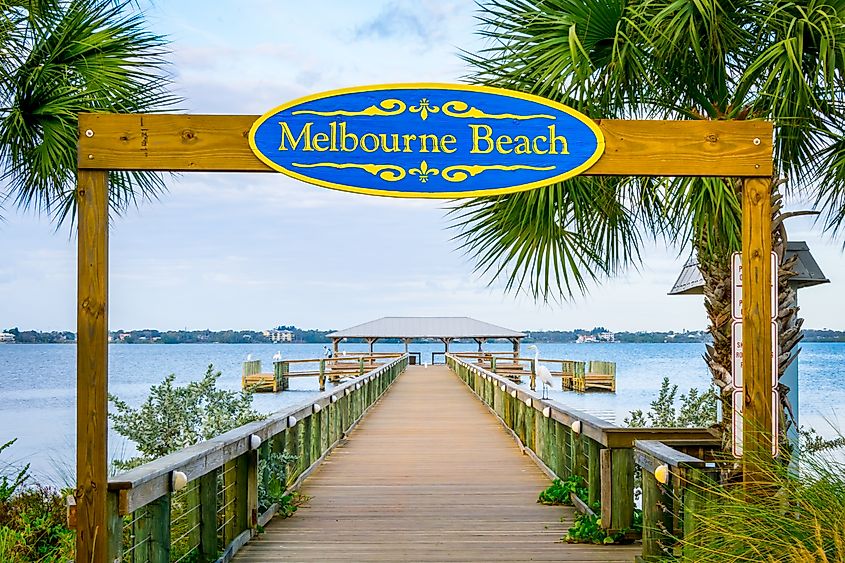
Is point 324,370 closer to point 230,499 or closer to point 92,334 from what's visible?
point 230,499

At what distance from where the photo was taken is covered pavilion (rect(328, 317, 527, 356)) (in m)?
44.4

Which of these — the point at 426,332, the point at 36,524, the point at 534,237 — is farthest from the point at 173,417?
the point at 426,332

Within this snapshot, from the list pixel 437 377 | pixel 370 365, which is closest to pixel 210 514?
pixel 437 377

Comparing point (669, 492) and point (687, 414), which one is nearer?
point (669, 492)

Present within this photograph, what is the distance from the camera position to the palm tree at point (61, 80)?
24.7 feet

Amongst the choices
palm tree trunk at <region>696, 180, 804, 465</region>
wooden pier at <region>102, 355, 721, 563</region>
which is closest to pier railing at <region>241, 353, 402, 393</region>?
wooden pier at <region>102, 355, 721, 563</region>

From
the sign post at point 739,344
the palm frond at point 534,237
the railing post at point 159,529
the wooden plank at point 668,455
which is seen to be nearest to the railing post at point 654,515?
the wooden plank at point 668,455

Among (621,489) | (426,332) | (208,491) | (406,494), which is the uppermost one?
(426,332)

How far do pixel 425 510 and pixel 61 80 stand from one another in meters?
4.63

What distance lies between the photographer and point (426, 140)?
479 centimetres

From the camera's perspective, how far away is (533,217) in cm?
629

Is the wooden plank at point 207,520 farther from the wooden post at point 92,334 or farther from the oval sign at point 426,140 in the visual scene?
the oval sign at point 426,140

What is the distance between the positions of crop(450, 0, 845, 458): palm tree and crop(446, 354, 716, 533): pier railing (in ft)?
2.60

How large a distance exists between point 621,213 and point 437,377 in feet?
77.9
